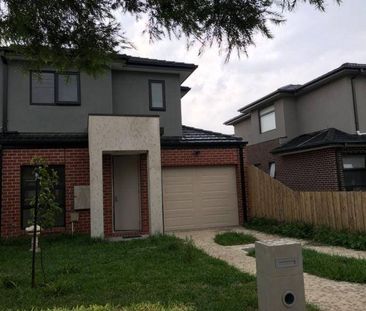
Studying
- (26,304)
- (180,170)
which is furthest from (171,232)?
(26,304)

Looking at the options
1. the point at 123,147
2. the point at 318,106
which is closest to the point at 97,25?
the point at 123,147

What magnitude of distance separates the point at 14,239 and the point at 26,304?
22.8 ft

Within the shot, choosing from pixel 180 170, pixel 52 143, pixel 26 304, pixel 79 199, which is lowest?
pixel 26 304

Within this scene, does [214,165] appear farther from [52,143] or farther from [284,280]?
[284,280]

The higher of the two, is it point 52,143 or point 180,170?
point 52,143

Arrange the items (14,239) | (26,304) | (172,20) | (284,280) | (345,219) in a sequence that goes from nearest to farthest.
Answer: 1. (284,280)
2. (172,20)
3. (26,304)
4. (345,219)
5. (14,239)

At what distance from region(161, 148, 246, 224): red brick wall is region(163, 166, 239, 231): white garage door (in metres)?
0.20

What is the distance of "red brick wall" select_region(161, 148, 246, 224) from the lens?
1449cm

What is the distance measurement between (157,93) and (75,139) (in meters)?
4.42

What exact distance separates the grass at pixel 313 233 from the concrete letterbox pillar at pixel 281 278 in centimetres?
571

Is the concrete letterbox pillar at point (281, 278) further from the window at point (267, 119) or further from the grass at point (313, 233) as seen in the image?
the window at point (267, 119)

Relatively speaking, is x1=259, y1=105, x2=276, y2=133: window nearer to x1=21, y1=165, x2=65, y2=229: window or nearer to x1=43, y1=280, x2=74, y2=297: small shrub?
x1=21, y1=165, x2=65, y2=229: window

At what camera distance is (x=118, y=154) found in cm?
1373

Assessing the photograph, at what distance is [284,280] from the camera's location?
14.9 ft
